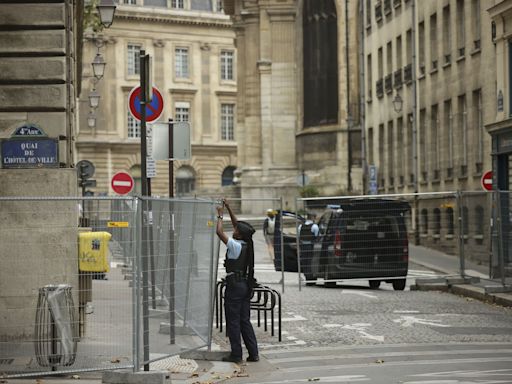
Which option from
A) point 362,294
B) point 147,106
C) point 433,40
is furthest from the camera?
point 433,40

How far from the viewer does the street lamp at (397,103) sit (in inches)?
2217

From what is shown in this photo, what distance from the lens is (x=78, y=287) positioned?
48.2 feet

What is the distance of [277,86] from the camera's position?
3430 inches

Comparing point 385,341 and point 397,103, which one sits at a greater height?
point 397,103

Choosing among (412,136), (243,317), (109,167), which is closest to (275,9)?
(412,136)

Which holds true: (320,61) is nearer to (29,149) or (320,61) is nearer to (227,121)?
(227,121)

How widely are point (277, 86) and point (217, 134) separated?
146 ft

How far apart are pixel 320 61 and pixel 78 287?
66.8 metres

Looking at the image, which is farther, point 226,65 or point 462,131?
point 226,65

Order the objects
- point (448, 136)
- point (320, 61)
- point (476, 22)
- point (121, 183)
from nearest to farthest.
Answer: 1. point (121, 183)
2. point (476, 22)
3. point (448, 136)
4. point (320, 61)

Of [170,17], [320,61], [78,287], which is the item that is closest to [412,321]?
[78,287]

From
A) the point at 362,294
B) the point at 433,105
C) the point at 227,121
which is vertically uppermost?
the point at 227,121

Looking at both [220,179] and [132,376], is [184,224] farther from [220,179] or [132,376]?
[220,179]

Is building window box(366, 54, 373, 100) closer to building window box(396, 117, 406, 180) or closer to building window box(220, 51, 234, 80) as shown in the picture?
building window box(396, 117, 406, 180)
